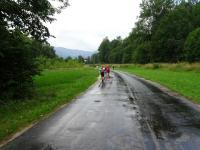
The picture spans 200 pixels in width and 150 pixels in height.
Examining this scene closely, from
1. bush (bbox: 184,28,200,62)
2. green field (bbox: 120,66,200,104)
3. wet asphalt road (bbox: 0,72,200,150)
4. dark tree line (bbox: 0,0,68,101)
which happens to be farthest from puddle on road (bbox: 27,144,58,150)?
bush (bbox: 184,28,200,62)

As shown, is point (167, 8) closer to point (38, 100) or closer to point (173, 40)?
point (173, 40)

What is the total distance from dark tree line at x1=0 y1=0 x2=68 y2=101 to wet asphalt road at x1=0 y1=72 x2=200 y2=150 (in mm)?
4710

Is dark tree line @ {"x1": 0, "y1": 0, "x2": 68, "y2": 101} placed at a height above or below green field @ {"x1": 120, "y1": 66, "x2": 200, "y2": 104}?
above

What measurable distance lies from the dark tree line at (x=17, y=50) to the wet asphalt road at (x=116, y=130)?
471 centimetres

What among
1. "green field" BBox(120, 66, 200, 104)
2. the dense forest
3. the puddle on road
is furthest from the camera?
the dense forest

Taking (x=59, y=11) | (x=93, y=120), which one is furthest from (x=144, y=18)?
(x=93, y=120)

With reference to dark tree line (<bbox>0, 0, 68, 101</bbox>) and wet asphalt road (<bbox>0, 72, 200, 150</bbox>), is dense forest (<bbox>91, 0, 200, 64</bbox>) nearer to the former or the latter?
dark tree line (<bbox>0, 0, 68, 101</bbox>)

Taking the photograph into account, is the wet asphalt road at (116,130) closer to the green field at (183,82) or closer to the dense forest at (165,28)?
the green field at (183,82)

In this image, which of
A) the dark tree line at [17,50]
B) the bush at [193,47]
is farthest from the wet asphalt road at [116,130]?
the bush at [193,47]

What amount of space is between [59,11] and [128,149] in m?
19.1

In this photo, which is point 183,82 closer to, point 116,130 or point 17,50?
point 17,50

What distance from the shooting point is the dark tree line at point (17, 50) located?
1889cm

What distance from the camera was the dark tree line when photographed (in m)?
18.9

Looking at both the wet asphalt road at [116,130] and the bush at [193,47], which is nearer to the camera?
the wet asphalt road at [116,130]
